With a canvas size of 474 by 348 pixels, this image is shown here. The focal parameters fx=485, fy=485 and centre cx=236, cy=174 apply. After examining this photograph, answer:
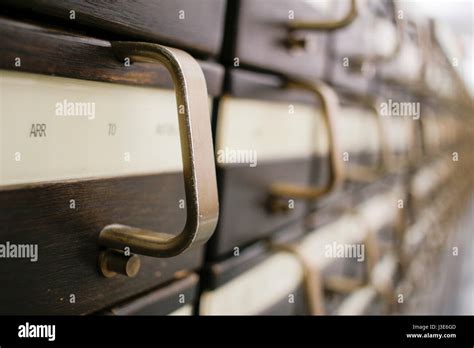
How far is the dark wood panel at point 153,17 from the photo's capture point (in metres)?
0.39

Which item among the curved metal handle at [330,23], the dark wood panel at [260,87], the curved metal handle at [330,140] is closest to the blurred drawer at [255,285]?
the curved metal handle at [330,140]

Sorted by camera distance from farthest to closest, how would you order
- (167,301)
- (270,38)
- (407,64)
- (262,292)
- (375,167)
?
(407,64) → (375,167) → (262,292) → (270,38) → (167,301)

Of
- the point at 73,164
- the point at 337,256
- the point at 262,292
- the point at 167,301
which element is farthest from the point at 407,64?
the point at 73,164

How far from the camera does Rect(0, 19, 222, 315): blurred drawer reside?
0.38 metres

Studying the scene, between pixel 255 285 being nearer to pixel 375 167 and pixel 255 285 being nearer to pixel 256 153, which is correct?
pixel 256 153

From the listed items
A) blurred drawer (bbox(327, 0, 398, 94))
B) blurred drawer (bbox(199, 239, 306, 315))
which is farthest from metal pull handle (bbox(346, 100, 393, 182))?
blurred drawer (bbox(199, 239, 306, 315))

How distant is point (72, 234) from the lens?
1.43 feet

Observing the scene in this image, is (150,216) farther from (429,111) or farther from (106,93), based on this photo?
(429,111)

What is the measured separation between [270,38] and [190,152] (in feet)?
1.29

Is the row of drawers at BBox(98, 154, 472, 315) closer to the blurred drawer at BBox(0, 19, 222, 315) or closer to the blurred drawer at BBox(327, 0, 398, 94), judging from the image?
the blurred drawer at BBox(0, 19, 222, 315)

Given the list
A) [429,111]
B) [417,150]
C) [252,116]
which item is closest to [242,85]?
[252,116]

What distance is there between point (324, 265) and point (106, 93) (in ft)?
2.54

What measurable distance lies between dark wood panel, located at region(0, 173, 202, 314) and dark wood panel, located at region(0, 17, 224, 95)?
96 mm

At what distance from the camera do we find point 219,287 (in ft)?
2.29
